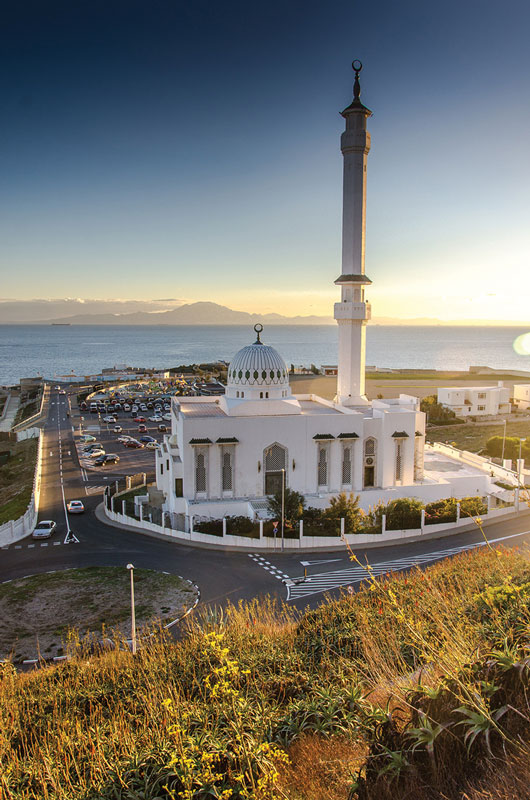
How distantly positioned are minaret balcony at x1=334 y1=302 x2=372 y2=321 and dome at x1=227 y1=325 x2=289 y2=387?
18.2ft

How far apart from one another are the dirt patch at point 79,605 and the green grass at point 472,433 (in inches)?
1317

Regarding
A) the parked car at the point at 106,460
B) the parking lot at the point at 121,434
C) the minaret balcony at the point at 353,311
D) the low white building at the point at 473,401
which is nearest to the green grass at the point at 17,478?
the parking lot at the point at 121,434

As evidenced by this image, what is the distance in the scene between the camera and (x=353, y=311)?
1369 inches

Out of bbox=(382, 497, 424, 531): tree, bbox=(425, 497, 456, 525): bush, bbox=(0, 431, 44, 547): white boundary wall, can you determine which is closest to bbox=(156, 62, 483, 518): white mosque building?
bbox=(425, 497, 456, 525): bush

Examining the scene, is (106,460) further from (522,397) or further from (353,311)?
(522,397)

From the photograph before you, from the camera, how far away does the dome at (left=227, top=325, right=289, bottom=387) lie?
103 feet

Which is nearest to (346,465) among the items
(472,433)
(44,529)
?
(44,529)

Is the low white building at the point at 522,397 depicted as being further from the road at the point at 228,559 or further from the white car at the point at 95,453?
the white car at the point at 95,453

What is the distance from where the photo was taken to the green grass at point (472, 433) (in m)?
50.5

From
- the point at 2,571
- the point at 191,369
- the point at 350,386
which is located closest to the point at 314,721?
the point at 2,571

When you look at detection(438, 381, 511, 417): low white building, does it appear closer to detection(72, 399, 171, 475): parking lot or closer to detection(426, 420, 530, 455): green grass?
detection(426, 420, 530, 455): green grass

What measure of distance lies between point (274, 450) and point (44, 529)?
12213 mm

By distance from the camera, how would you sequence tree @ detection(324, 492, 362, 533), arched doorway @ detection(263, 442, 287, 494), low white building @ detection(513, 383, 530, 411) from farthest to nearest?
1. low white building @ detection(513, 383, 530, 411)
2. arched doorway @ detection(263, 442, 287, 494)
3. tree @ detection(324, 492, 362, 533)

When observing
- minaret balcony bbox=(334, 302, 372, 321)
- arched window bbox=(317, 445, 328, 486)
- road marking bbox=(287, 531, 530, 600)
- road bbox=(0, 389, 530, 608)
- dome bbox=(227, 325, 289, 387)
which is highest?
minaret balcony bbox=(334, 302, 372, 321)
